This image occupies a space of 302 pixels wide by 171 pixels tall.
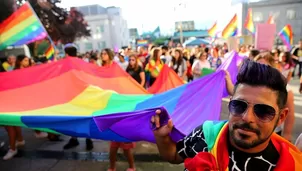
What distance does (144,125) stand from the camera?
2020 mm

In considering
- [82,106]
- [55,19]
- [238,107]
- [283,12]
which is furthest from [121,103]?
[283,12]

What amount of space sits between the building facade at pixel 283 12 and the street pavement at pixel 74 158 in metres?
32.3

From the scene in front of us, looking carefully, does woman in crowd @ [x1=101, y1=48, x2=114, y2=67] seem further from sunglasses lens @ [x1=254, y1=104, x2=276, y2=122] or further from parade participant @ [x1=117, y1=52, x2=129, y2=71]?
sunglasses lens @ [x1=254, y1=104, x2=276, y2=122]

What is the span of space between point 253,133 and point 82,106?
2424mm

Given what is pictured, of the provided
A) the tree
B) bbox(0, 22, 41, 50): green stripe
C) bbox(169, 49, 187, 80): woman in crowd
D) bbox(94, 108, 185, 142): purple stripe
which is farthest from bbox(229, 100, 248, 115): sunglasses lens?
the tree

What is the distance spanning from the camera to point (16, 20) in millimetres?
5184

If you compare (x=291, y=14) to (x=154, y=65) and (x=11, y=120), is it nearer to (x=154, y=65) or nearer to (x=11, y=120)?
(x=154, y=65)

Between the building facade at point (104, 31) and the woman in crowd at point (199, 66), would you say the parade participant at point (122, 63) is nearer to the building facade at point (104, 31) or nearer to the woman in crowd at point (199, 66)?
the woman in crowd at point (199, 66)

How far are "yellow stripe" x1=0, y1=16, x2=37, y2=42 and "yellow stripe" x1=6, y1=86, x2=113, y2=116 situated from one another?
2.88m

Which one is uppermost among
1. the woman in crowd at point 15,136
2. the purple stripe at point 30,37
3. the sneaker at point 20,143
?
the purple stripe at point 30,37

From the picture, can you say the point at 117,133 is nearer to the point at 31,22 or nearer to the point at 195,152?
the point at 195,152

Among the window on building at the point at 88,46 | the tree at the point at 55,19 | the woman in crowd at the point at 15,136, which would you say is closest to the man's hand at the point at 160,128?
the woman in crowd at the point at 15,136

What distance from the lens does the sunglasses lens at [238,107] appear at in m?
1.09

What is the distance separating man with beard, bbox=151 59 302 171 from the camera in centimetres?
106
